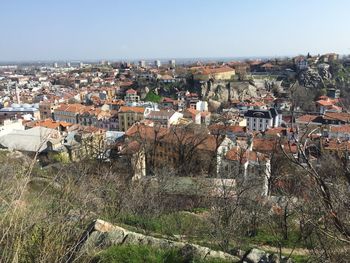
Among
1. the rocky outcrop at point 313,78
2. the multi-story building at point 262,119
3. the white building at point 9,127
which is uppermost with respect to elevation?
the rocky outcrop at point 313,78

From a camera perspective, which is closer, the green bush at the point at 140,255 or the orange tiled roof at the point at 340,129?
the green bush at the point at 140,255

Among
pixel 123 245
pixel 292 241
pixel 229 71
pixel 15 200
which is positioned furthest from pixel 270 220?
pixel 229 71

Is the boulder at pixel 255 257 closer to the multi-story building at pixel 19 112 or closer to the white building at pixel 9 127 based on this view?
the white building at pixel 9 127

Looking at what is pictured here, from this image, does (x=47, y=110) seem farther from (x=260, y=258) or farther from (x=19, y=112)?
(x=260, y=258)

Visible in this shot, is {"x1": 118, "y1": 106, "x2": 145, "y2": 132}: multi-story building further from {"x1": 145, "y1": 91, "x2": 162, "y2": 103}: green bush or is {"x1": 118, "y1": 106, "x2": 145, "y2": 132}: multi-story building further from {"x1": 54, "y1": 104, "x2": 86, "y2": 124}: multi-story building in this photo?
{"x1": 145, "y1": 91, "x2": 162, "y2": 103}: green bush

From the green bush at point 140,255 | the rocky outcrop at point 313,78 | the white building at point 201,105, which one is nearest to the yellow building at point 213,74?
the white building at point 201,105

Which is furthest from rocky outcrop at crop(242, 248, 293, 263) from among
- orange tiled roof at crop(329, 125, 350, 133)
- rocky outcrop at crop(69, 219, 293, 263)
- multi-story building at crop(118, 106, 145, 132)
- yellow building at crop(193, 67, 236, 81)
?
yellow building at crop(193, 67, 236, 81)

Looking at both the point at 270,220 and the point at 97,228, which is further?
the point at 270,220

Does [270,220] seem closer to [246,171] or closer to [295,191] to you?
[295,191]
